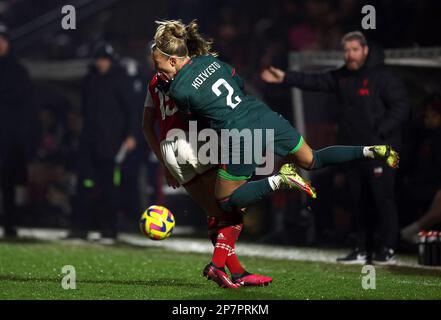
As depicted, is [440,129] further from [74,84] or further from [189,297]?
[74,84]

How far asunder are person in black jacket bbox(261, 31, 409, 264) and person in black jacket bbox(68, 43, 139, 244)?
3.47m

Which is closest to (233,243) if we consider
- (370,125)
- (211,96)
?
(211,96)

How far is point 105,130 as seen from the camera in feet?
48.7

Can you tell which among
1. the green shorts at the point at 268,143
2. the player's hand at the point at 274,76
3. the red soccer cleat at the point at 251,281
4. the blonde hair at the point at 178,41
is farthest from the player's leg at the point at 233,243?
the player's hand at the point at 274,76

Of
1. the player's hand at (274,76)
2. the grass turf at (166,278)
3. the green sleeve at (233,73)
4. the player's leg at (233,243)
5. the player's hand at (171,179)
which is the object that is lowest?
the grass turf at (166,278)

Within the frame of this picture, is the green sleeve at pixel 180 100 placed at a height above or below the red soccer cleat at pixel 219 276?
above

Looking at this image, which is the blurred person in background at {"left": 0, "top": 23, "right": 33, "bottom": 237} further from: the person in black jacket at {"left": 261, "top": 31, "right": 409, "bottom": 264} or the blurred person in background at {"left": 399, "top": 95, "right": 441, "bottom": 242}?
the blurred person in background at {"left": 399, "top": 95, "right": 441, "bottom": 242}

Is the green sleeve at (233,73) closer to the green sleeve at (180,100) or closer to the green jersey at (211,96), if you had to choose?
the green jersey at (211,96)

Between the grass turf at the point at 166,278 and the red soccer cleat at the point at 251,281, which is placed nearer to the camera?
the grass turf at the point at 166,278

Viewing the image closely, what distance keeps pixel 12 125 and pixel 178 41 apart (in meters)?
7.12

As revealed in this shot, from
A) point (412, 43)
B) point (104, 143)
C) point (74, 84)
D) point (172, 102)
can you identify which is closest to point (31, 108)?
point (104, 143)

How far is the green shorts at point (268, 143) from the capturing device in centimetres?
862

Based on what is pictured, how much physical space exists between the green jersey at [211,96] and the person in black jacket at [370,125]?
321 cm
